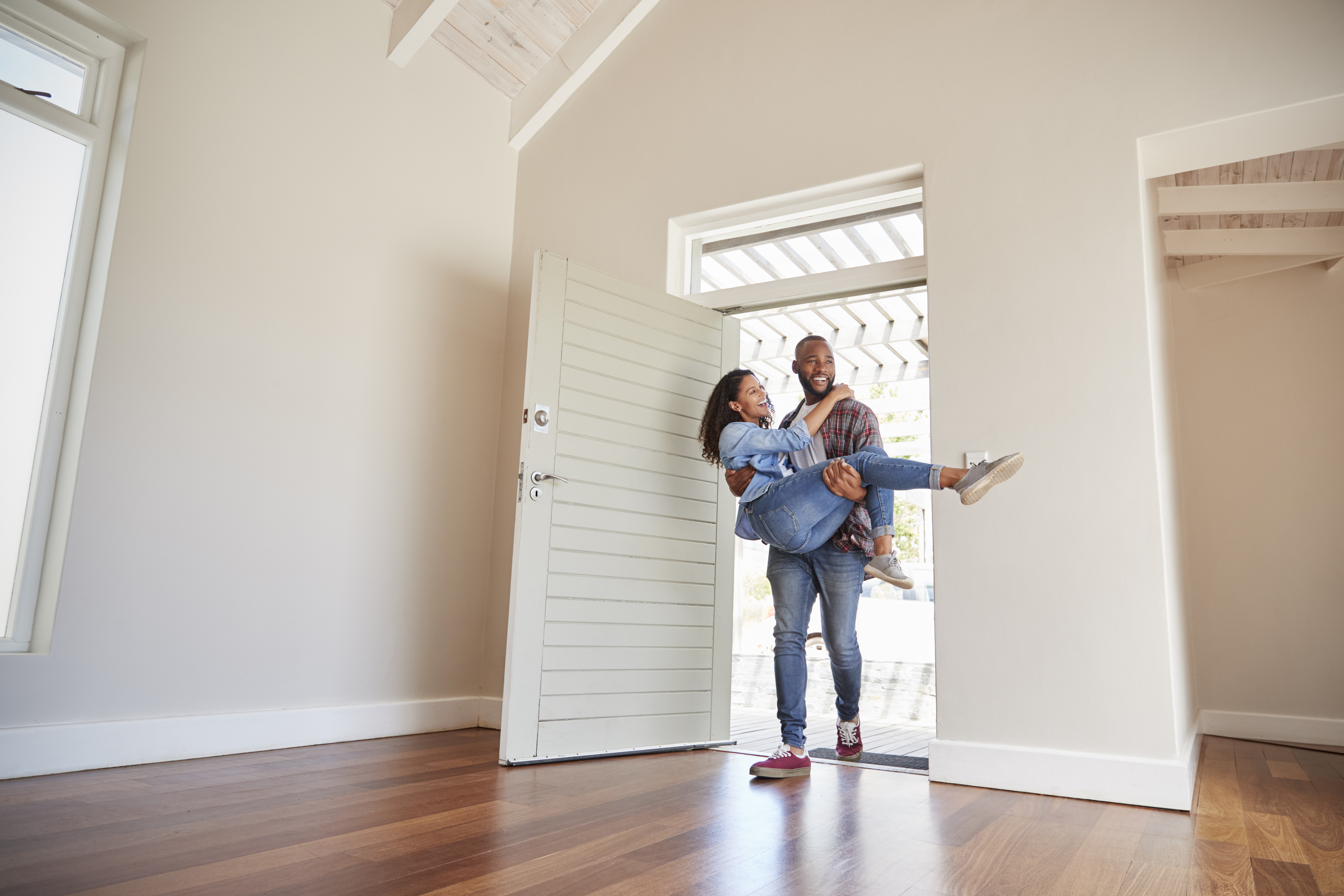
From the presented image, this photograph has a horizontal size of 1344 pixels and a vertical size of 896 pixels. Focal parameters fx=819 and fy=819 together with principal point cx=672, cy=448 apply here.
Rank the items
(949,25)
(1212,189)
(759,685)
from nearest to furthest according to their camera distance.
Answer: (949,25)
(1212,189)
(759,685)

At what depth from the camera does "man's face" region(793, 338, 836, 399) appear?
3.09 meters

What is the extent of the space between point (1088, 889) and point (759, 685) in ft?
17.1

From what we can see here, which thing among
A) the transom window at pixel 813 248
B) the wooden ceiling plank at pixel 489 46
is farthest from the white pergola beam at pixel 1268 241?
the wooden ceiling plank at pixel 489 46

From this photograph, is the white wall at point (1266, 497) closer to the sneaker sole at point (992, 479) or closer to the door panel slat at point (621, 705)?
the sneaker sole at point (992, 479)

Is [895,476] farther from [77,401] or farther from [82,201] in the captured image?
[82,201]

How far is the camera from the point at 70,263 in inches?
106

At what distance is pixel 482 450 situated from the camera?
→ 3986 mm

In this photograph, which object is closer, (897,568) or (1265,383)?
(897,568)

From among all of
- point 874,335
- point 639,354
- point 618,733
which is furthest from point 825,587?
point 874,335

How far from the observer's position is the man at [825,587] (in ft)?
9.35

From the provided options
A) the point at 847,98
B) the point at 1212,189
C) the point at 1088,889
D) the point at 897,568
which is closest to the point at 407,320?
the point at 847,98

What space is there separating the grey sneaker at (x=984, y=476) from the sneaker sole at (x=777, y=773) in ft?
3.47

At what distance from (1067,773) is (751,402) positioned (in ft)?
5.31

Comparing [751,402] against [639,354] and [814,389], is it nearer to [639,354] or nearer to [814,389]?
[814,389]
